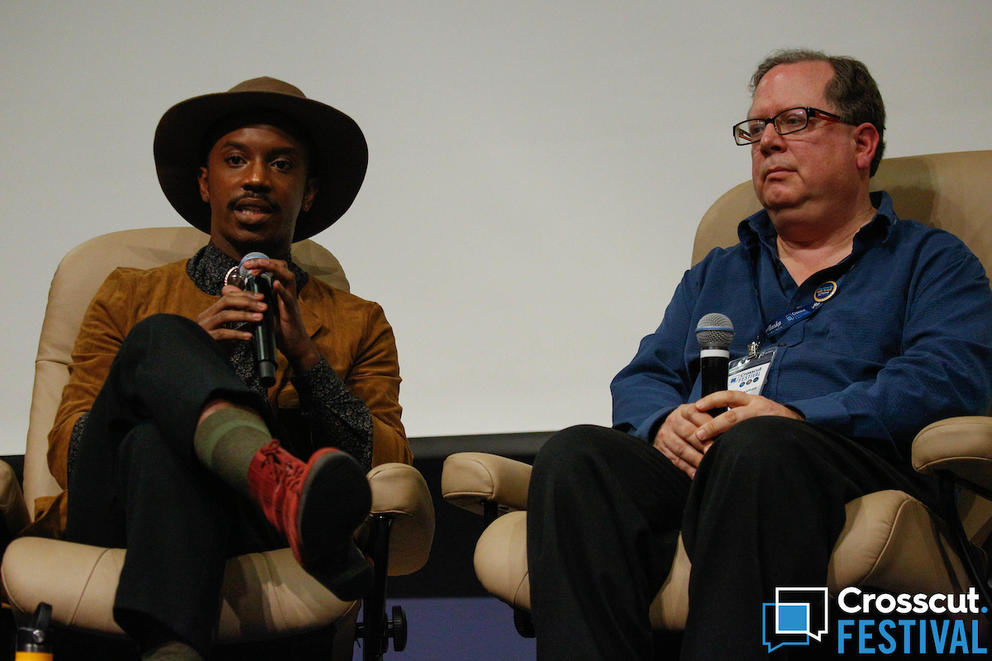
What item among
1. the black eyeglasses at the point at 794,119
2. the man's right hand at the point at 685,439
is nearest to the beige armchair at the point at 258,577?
the man's right hand at the point at 685,439

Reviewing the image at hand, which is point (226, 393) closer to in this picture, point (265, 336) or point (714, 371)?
point (265, 336)

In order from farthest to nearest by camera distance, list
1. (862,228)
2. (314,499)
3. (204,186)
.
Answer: (204,186), (862,228), (314,499)

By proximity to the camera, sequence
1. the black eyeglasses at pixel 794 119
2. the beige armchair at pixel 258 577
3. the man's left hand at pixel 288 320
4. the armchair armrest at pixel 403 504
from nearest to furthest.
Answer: the beige armchair at pixel 258 577 < the armchair armrest at pixel 403 504 < the man's left hand at pixel 288 320 < the black eyeglasses at pixel 794 119

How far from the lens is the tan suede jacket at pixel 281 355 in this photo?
6.04 ft

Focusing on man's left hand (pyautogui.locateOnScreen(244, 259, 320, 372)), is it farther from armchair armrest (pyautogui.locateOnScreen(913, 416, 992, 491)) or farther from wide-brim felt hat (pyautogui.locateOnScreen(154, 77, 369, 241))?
armchair armrest (pyautogui.locateOnScreen(913, 416, 992, 491))

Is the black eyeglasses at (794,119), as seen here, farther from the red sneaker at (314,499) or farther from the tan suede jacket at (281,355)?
the red sneaker at (314,499)

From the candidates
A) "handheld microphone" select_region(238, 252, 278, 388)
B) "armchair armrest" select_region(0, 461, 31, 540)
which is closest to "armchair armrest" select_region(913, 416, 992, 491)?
"handheld microphone" select_region(238, 252, 278, 388)

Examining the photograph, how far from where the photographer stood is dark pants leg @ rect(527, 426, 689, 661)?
1335 mm

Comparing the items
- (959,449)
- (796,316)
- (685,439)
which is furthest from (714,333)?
(959,449)

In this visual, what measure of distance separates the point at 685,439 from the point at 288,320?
2.15ft

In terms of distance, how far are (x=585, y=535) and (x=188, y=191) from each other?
1.22 m

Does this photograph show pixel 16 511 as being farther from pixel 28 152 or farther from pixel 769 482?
pixel 28 152

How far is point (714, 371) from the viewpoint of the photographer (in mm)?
1599


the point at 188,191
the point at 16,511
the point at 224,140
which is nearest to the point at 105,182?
the point at 188,191
